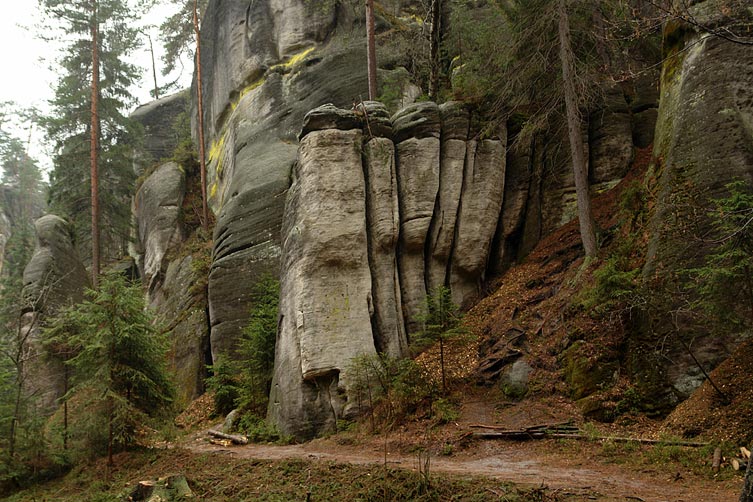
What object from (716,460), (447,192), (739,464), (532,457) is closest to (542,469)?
(532,457)

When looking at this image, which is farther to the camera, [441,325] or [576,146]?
[576,146]

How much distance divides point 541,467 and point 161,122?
35.8 meters

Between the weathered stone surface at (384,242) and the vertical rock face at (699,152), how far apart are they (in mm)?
5950

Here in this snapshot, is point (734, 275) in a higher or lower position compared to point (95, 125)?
lower

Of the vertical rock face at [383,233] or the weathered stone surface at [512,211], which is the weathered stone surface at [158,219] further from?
the weathered stone surface at [512,211]

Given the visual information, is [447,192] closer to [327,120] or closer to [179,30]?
[327,120]

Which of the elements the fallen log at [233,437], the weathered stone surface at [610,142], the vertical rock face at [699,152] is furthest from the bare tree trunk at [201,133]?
the vertical rock face at [699,152]

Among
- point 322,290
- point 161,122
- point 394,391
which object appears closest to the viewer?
point 394,391

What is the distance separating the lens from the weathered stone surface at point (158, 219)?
1003 inches

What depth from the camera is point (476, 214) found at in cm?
1532

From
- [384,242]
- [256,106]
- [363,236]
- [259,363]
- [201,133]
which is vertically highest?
[201,133]

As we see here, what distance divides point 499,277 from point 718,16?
8.20 m

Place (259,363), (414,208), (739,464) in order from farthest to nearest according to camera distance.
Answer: (414,208)
(259,363)
(739,464)

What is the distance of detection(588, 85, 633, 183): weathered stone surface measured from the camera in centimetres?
1619
